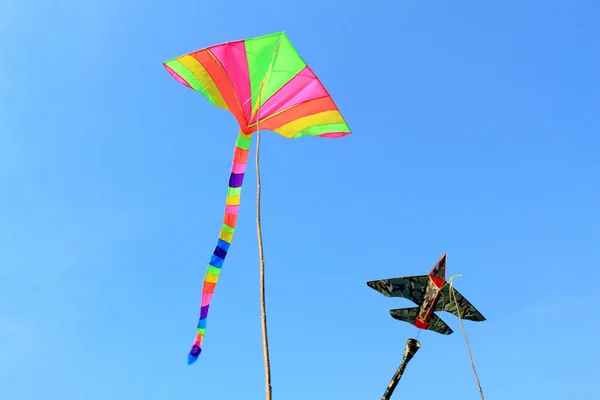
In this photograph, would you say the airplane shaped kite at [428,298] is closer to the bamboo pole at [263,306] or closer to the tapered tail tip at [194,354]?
the tapered tail tip at [194,354]

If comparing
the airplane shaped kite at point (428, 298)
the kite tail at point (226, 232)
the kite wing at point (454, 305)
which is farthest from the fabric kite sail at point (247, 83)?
the kite wing at point (454, 305)

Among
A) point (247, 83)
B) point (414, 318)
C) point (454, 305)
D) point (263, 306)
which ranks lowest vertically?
point (263, 306)

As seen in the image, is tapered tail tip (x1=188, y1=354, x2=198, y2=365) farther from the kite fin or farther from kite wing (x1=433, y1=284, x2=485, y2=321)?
kite wing (x1=433, y1=284, x2=485, y2=321)

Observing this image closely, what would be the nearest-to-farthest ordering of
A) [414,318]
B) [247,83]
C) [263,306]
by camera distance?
[263,306], [247,83], [414,318]

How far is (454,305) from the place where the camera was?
9820 mm

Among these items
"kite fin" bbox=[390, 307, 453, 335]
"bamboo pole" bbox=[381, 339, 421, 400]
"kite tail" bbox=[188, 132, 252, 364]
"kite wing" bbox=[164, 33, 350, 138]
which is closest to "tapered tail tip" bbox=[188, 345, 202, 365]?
"kite tail" bbox=[188, 132, 252, 364]

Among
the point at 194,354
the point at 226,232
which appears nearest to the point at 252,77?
the point at 226,232

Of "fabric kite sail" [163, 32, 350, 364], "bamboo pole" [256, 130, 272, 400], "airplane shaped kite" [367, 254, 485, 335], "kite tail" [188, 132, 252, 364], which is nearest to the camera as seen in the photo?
"bamboo pole" [256, 130, 272, 400]

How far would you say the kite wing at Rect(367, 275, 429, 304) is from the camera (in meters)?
9.80

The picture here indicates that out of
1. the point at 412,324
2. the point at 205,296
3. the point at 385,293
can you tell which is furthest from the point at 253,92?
the point at 412,324

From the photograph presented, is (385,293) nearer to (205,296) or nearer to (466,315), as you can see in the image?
(466,315)

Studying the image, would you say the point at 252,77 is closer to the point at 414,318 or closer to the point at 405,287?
the point at 405,287

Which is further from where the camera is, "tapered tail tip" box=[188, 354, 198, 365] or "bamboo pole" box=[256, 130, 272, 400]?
"tapered tail tip" box=[188, 354, 198, 365]

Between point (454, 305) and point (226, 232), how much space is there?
13.8 ft
